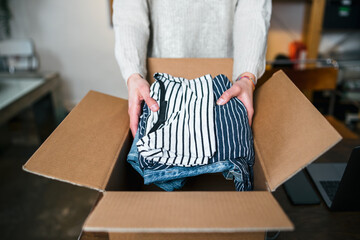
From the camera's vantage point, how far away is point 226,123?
51 centimetres

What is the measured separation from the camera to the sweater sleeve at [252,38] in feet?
2.19

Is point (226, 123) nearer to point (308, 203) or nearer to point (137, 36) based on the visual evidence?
point (308, 203)

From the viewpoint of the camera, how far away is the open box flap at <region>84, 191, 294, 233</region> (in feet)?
1.01

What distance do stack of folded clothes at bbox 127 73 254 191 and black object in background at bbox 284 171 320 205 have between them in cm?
11

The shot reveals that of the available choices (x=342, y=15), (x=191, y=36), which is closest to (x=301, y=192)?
(x=191, y=36)

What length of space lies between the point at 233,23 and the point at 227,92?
0.35 meters

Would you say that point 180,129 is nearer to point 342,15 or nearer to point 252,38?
point 252,38

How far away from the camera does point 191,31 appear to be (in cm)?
80

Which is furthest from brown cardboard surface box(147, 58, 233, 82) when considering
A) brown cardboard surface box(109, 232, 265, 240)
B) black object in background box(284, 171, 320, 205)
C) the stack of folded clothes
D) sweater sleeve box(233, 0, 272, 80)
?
brown cardboard surface box(109, 232, 265, 240)

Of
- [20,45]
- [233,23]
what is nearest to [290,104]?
[233,23]

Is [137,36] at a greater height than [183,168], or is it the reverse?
[137,36]

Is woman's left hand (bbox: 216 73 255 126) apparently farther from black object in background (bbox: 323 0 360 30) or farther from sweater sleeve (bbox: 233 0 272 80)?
black object in background (bbox: 323 0 360 30)

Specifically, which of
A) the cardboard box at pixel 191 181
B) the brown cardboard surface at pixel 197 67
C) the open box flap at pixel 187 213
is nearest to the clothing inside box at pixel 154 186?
the cardboard box at pixel 191 181

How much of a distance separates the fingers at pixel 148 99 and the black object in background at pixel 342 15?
75.8 inches
